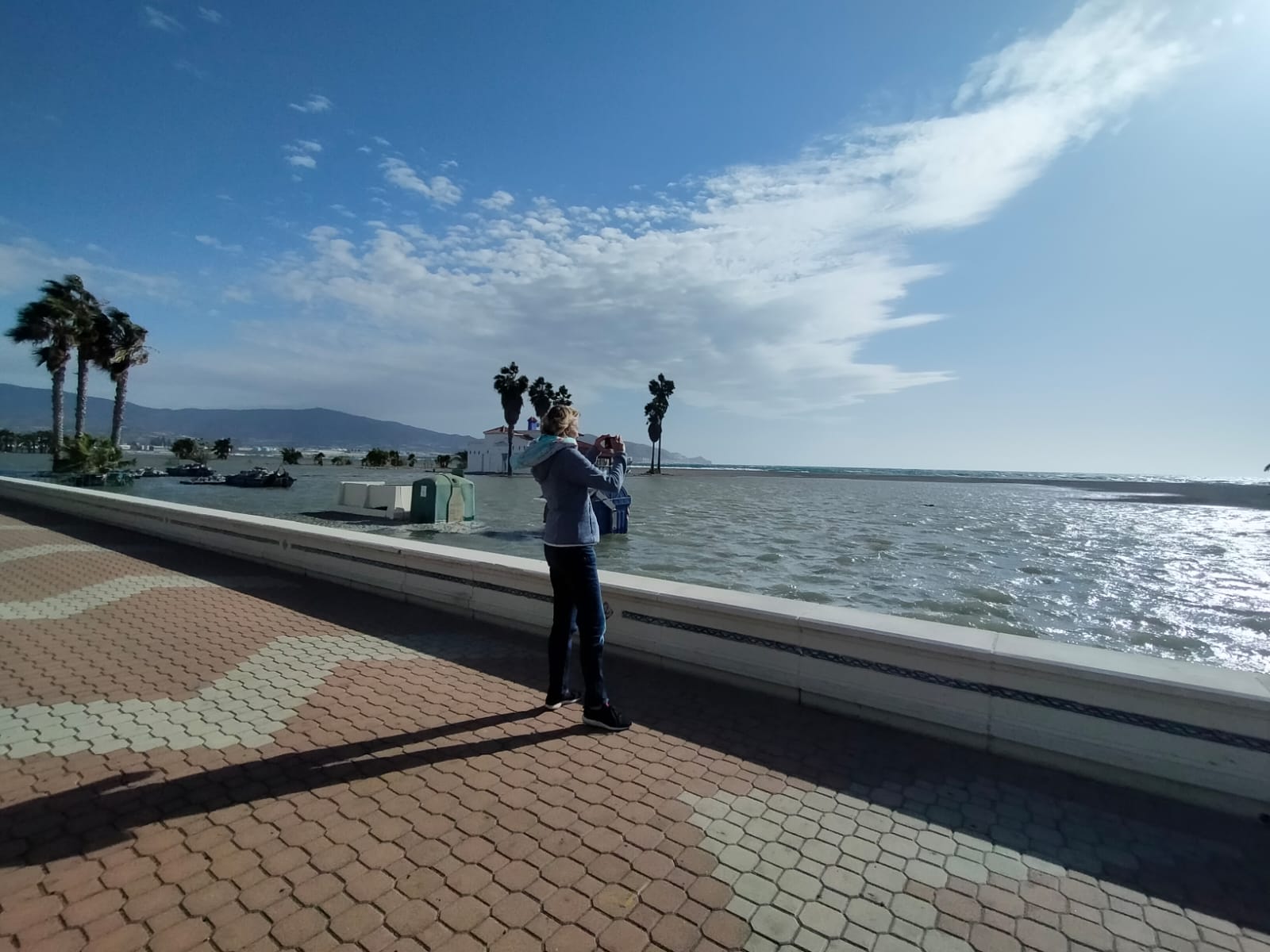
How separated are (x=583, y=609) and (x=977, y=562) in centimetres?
1650

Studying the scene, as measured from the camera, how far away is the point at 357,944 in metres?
2.06

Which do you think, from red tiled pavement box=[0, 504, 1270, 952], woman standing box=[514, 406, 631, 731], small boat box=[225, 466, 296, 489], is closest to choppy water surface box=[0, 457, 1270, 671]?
red tiled pavement box=[0, 504, 1270, 952]

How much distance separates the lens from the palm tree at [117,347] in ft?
125

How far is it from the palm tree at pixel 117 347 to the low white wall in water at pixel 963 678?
43.6 meters

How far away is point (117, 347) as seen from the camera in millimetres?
38781

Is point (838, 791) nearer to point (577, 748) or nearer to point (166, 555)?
point (577, 748)

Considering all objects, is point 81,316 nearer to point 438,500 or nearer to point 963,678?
point 438,500

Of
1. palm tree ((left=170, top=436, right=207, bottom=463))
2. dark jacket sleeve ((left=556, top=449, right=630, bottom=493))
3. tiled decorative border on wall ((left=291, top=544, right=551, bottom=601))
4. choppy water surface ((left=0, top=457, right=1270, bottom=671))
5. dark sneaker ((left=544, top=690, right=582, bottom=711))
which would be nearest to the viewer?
dark jacket sleeve ((left=556, top=449, right=630, bottom=493))

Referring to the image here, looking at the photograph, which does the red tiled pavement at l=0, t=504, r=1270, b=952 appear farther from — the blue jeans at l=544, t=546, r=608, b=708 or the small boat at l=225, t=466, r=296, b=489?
the small boat at l=225, t=466, r=296, b=489

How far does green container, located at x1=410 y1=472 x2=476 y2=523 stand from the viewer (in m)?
22.1

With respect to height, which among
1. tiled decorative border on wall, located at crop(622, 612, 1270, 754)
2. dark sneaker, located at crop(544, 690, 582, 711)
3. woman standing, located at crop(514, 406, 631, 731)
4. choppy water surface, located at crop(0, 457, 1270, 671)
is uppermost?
woman standing, located at crop(514, 406, 631, 731)

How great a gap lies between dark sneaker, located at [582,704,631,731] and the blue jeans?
28 millimetres

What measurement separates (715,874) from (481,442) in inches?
3904

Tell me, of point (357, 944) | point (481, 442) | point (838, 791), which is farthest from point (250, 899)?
point (481, 442)
